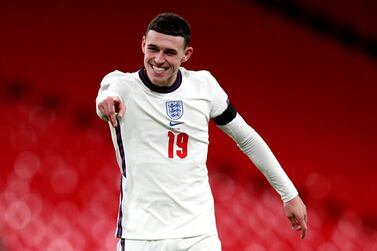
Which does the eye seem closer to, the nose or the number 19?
the nose

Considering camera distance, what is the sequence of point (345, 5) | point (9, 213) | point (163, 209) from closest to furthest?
1. point (163, 209)
2. point (9, 213)
3. point (345, 5)

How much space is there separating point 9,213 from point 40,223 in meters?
0.13

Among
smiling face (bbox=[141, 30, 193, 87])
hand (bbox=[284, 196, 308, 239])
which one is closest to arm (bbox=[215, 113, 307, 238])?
hand (bbox=[284, 196, 308, 239])

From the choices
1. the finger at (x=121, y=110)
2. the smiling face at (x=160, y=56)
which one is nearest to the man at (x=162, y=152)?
the smiling face at (x=160, y=56)

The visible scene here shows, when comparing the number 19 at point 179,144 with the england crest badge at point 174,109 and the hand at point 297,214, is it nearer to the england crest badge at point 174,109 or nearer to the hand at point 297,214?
the england crest badge at point 174,109

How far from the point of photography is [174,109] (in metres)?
1.98

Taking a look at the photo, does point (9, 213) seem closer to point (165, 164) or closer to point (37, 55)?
point (37, 55)

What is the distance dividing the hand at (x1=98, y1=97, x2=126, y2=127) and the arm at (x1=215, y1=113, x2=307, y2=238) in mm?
414

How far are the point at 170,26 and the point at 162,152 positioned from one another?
0.96 feet

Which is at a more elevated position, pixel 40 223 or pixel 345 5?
pixel 345 5

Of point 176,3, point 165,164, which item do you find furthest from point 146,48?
point 176,3

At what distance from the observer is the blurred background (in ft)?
11.9

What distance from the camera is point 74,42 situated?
3.84 metres

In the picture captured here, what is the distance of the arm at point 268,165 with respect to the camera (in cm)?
212
